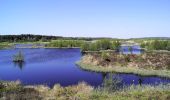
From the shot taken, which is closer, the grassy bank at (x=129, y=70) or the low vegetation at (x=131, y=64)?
the grassy bank at (x=129, y=70)

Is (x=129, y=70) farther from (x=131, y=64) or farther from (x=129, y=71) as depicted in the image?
(x=131, y=64)

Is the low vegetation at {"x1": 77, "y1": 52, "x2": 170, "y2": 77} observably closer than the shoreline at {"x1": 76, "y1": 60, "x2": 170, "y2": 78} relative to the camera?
No

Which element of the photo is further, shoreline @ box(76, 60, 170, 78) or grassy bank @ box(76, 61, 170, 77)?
grassy bank @ box(76, 61, 170, 77)

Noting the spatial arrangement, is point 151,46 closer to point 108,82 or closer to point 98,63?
point 98,63

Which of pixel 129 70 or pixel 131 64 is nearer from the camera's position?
pixel 129 70

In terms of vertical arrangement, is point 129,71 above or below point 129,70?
below

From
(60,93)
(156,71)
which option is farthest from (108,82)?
(156,71)

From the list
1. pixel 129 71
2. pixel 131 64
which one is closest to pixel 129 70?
pixel 129 71

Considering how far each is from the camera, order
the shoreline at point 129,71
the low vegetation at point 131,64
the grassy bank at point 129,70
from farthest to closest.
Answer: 1. the low vegetation at point 131,64
2. the grassy bank at point 129,70
3. the shoreline at point 129,71

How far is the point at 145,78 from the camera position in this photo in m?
48.7

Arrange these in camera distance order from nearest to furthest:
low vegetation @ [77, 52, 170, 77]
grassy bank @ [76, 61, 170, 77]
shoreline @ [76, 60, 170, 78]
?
shoreline @ [76, 60, 170, 78] < grassy bank @ [76, 61, 170, 77] < low vegetation @ [77, 52, 170, 77]

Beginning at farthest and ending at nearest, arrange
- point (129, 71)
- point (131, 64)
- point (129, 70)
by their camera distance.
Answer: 1. point (131, 64)
2. point (129, 70)
3. point (129, 71)

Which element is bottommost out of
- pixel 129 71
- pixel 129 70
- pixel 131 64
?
pixel 129 71

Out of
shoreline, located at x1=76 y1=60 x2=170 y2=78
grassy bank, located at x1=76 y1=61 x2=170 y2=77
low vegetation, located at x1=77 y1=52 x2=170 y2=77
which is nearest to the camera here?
shoreline, located at x1=76 y1=60 x2=170 y2=78
